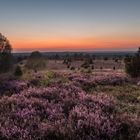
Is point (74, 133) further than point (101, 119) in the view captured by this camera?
No

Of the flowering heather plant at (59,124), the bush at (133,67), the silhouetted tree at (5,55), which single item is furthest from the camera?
the silhouetted tree at (5,55)

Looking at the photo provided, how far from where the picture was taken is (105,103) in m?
11.6

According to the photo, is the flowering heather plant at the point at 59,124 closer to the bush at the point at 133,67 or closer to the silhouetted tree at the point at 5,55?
the bush at the point at 133,67

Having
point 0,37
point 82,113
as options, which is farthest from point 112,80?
point 0,37

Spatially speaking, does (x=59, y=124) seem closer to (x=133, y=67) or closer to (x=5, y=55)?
(x=133, y=67)

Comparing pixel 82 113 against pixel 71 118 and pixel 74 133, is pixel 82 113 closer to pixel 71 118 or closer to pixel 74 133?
pixel 71 118

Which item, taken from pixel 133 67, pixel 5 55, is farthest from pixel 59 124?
pixel 5 55

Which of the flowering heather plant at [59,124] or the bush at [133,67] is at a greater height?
the flowering heather plant at [59,124]

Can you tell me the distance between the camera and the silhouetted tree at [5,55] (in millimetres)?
54431

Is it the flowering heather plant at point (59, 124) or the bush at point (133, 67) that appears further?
the bush at point (133, 67)

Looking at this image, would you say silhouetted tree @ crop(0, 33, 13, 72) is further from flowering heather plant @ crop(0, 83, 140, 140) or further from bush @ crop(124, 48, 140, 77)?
flowering heather plant @ crop(0, 83, 140, 140)

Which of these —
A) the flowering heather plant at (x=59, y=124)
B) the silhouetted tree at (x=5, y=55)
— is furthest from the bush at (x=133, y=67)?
the silhouetted tree at (x=5, y=55)

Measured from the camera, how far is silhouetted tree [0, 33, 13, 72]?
179ft

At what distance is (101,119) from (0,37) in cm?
4827
